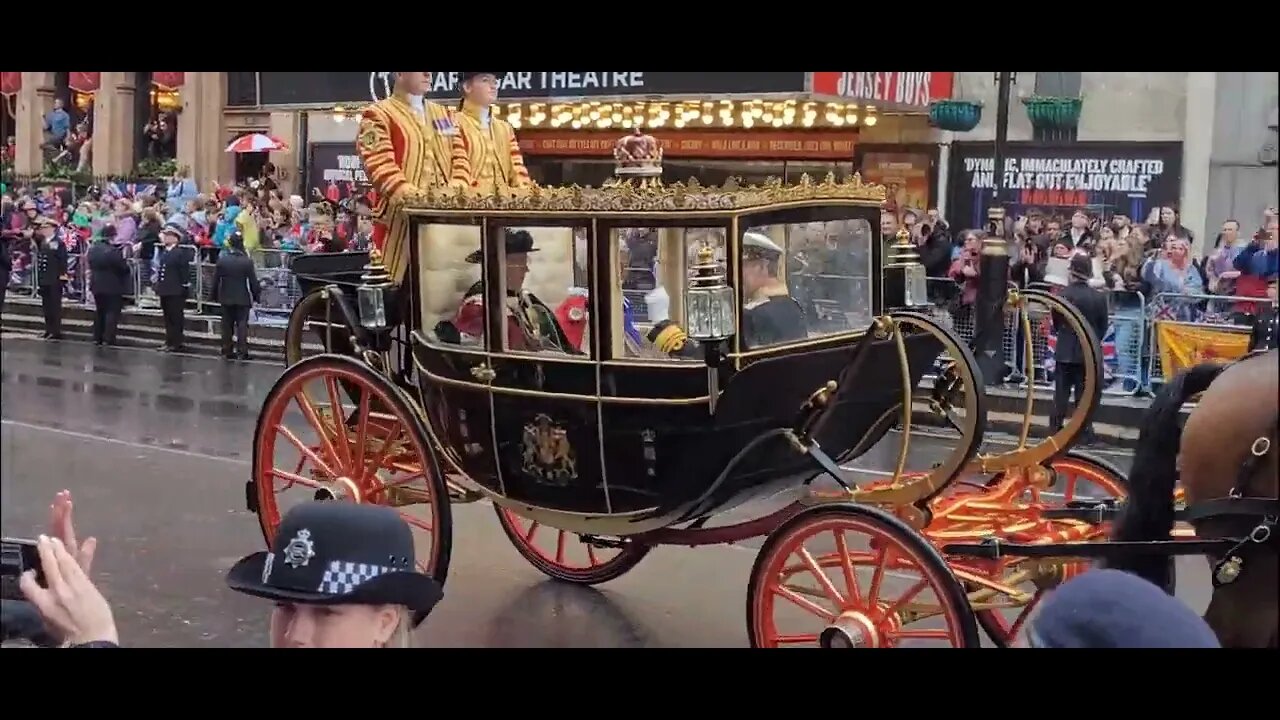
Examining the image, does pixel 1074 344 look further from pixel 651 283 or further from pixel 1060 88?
pixel 651 283

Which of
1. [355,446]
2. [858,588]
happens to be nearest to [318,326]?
[355,446]

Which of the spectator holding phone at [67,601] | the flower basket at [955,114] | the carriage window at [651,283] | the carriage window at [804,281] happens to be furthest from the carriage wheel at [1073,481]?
the flower basket at [955,114]

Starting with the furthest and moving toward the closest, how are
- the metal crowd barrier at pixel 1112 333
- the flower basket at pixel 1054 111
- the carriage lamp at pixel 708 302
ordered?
the metal crowd barrier at pixel 1112 333
the flower basket at pixel 1054 111
the carriage lamp at pixel 708 302

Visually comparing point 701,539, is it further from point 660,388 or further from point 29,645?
point 29,645

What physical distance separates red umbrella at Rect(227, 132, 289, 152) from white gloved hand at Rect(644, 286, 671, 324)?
1.65 meters

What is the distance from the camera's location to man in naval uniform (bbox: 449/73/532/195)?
4508 mm

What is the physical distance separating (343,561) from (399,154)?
2716mm

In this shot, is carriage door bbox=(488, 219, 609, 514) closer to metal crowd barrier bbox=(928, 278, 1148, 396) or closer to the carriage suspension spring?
the carriage suspension spring

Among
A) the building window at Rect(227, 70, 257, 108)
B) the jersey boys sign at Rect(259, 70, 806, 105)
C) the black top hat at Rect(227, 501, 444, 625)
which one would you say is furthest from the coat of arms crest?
the black top hat at Rect(227, 501, 444, 625)

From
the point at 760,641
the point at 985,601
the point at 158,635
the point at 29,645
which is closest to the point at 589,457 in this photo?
the point at 760,641

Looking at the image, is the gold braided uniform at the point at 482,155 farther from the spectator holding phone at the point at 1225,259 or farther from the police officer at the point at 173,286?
the spectator holding phone at the point at 1225,259

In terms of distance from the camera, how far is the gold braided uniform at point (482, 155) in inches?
179

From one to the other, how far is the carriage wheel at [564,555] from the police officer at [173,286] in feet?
8.37

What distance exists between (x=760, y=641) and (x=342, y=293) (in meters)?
1.90
